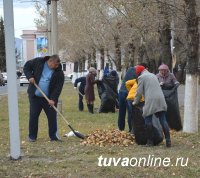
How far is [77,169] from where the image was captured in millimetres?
6645

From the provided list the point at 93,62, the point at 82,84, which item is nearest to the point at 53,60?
the point at 82,84

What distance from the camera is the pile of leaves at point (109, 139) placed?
29.5ft

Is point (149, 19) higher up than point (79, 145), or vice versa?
point (149, 19)

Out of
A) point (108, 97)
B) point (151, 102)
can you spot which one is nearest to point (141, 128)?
point (151, 102)

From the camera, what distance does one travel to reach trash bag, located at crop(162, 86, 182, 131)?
11938 millimetres

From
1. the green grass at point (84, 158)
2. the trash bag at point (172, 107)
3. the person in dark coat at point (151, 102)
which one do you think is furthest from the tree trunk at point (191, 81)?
the person in dark coat at point (151, 102)

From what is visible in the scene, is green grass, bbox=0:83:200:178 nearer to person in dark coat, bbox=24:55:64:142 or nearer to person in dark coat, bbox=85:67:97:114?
person in dark coat, bbox=24:55:64:142

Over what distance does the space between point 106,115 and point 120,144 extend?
7.84 metres

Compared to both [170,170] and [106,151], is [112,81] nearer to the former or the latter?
[106,151]

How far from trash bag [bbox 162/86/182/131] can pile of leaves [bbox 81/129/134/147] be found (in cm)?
271

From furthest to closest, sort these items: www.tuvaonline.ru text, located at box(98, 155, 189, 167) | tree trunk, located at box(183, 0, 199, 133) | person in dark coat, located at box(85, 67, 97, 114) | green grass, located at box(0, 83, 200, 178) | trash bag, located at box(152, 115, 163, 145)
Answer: person in dark coat, located at box(85, 67, 97, 114) < tree trunk, located at box(183, 0, 199, 133) < trash bag, located at box(152, 115, 163, 145) < www.tuvaonline.ru text, located at box(98, 155, 189, 167) < green grass, located at box(0, 83, 200, 178)

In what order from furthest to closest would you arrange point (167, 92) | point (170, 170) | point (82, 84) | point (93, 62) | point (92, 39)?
1. point (93, 62)
2. point (92, 39)
3. point (82, 84)
4. point (167, 92)
5. point (170, 170)

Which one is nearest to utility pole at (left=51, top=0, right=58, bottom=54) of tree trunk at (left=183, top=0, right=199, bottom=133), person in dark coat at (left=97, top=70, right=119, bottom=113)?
tree trunk at (left=183, top=0, right=199, bottom=133)

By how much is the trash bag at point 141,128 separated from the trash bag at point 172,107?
278 cm
